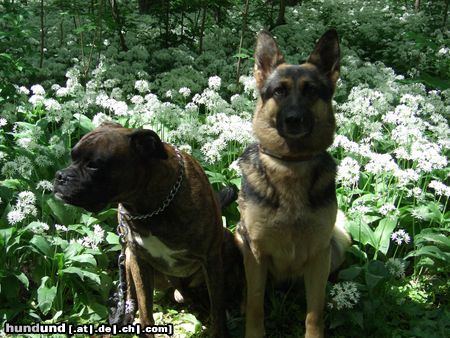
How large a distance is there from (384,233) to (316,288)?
1.17 meters

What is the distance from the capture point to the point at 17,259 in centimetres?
424

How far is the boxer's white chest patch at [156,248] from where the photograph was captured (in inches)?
145

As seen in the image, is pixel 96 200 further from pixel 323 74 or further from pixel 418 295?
pixel 418 295

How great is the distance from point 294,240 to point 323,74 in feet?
4.11

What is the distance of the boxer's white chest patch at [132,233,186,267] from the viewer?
369 cm

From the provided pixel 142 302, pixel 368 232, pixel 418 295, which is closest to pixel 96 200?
pixel 142 302

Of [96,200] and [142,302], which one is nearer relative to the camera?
[96,200]

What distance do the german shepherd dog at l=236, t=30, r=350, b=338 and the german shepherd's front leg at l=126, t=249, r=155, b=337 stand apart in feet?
2.51

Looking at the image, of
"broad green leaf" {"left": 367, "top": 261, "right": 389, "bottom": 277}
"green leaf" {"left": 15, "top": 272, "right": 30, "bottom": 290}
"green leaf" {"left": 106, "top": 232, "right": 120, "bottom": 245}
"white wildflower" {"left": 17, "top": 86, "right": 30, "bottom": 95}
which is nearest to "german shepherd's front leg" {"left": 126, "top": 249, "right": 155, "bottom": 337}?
"green leaf" {"left": 106, "top": 232, "right": 120, "bottom": 245}

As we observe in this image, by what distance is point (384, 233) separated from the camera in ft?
15.3

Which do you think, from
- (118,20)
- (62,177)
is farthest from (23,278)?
(118,20)

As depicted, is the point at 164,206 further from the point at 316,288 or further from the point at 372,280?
the point at 372,280

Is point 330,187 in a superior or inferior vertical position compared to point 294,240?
superior

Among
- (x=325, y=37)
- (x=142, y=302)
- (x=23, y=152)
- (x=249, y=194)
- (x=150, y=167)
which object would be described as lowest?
(x=142, y=302)
